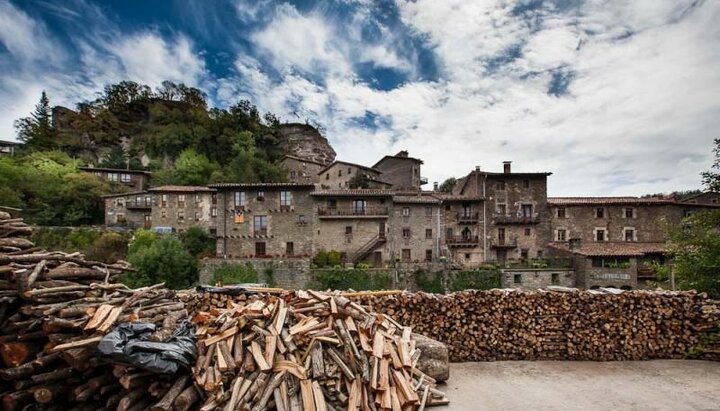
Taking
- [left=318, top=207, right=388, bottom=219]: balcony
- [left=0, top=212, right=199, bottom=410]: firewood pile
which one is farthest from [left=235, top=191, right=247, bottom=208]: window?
[left=0, top=212, right=199, bottom=410]: firewood pile

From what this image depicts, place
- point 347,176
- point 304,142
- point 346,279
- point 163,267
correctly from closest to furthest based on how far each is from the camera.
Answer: point 163,267 < point 346,279 < point 347,176 < point 304,142

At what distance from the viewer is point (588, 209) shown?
28.7 meters

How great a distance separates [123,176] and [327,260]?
109 ft

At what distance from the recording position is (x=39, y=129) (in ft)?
157

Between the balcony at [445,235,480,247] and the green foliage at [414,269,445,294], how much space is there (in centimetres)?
475

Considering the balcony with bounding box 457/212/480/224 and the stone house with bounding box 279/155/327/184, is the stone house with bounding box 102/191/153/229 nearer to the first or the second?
the stone house with bounding box 279/155/327/184

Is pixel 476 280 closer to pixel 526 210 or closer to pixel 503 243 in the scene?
pixel 503 243

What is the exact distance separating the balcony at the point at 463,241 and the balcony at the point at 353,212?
7.20 m

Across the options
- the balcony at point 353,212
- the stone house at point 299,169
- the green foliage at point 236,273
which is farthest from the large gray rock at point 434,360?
the stone house at point 299,169

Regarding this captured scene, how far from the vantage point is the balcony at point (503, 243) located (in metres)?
29.7

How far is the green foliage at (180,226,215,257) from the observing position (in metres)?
28.8

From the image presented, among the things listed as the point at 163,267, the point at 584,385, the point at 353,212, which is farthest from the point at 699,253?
the point at 163,267

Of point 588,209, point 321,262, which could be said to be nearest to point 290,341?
point 321,262

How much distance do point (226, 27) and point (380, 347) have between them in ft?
99.0
